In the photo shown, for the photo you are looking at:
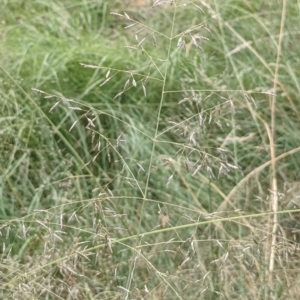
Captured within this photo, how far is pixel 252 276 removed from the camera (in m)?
1.92

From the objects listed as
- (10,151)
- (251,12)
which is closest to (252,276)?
(10,151)

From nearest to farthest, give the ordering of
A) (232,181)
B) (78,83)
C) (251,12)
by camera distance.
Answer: (232,181)
(78,83)
(251,12)

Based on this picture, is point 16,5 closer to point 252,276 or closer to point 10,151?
point 10,151

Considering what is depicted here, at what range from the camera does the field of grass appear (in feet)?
6.42

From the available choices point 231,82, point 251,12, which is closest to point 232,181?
point 231,82

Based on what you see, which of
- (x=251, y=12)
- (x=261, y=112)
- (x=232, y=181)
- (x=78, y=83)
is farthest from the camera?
(x=251, y=12)

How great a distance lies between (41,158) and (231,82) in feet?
2.83

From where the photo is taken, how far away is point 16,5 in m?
3.68

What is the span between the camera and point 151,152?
8.11ft

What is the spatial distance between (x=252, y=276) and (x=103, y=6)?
2.22 meters

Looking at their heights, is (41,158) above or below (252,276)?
below

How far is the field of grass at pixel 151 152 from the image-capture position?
196 cm

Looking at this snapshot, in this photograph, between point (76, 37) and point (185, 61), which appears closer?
point (185, 61)

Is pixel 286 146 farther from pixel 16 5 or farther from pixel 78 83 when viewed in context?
pixel 16 5
